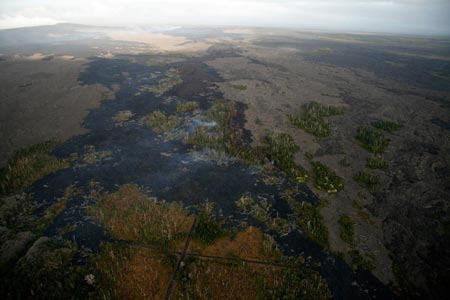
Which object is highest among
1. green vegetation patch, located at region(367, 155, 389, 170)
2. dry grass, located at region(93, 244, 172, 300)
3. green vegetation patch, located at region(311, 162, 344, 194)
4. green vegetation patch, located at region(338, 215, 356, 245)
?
green vegetation patch, located at region(367, 155, 389, 170)

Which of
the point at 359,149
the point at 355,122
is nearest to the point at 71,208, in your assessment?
the point at 359,149

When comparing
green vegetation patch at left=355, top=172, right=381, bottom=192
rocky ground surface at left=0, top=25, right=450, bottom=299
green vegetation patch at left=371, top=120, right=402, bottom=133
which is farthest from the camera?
green vegetation patch at left=371, top=120, right=402, bottom=133

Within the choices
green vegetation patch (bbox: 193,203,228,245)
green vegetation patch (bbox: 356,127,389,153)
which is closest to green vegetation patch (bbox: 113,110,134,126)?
green vegetation patch (bbox: 193,203,228,245)

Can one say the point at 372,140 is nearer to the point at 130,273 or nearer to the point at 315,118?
the point at 315,118

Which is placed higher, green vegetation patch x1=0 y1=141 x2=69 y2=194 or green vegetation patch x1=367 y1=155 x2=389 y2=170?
green vegetation patch x1=367 y1=155 x2=389 y2=170

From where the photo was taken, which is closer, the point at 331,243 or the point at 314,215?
the point at 331,243

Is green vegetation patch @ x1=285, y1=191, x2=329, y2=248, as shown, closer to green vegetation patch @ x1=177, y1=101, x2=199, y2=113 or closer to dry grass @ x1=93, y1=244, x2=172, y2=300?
dry grass @ x1=93, y1=244, x2=172, y2=300

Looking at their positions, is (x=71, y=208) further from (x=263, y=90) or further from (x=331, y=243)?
(x=263, y=90)
